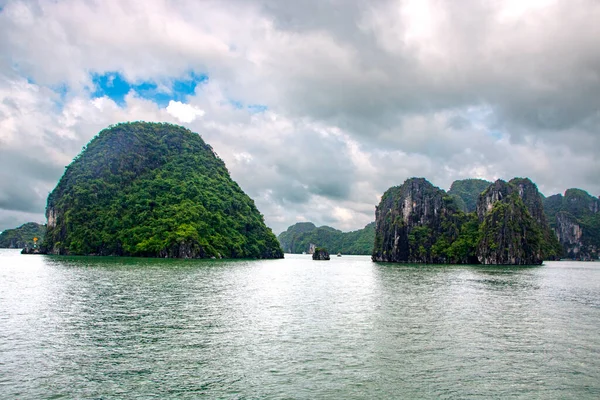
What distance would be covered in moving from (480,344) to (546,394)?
851 cm

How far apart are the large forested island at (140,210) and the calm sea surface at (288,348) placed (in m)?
113

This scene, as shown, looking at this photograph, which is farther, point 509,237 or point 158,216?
point 509,237

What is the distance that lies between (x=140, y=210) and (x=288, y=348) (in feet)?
514

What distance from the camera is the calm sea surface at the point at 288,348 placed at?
58.0 feet

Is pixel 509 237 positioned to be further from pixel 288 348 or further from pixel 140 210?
pixel 288 348

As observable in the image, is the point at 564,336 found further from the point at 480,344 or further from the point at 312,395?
the point at 312,395

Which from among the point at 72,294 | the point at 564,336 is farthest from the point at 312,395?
the point at 72,294

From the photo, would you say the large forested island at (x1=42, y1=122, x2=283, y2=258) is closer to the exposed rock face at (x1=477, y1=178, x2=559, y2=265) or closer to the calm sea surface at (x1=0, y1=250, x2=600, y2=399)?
the exposed rock face at (x1=477, y1=178, x2=559, y2=265)

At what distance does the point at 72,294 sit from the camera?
43375 mm

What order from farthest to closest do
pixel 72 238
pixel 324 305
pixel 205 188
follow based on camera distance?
1. pixel 205 188
2. pixel 72 238
3. pixel 324 305

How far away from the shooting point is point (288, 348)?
24.1 metres

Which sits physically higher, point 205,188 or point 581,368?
point 205,188

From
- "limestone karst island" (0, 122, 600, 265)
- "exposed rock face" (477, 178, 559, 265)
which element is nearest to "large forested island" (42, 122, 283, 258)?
"limestone karst island" (0, 122, 600, 265)

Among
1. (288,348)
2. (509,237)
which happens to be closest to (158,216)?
(509,237)
